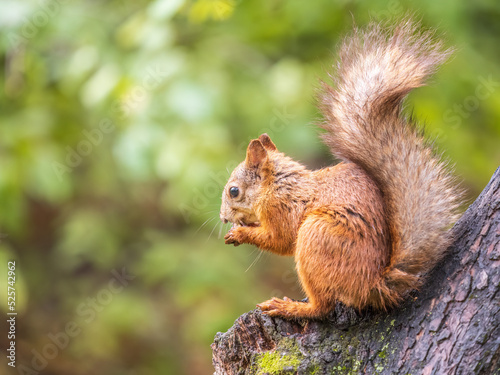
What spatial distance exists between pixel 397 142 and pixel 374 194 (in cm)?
17

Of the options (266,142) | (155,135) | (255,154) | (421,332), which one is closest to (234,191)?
(255,154)

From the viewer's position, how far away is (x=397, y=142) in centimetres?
162

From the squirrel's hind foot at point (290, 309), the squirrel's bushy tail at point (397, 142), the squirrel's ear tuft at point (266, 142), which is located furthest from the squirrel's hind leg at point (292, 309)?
the squirrel's ear tuft at point (266, 142)

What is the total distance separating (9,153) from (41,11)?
674mm

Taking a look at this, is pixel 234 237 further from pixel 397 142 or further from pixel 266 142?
pixel 397 142

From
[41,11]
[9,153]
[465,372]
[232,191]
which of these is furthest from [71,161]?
[465,372]

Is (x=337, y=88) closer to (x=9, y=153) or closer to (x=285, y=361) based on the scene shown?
(x=285, y=361)

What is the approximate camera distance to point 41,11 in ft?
8.66

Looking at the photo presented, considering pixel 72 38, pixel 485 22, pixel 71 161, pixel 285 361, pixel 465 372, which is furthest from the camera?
pixel 71 161

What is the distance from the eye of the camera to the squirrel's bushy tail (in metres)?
1.52

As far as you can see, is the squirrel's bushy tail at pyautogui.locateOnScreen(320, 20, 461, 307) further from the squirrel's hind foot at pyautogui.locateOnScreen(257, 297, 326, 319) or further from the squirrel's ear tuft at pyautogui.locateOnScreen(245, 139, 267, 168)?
the squirrel's ear tuft at pyautogui.locateOnScreen(245, 139, 267, 168)

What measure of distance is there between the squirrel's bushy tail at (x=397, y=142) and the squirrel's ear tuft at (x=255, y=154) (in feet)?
1.04

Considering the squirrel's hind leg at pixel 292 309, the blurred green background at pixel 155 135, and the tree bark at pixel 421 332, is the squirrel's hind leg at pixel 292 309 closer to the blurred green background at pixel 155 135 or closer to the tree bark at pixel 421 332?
the tree bark at pixel 421 332

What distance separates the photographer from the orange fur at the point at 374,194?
154cm
